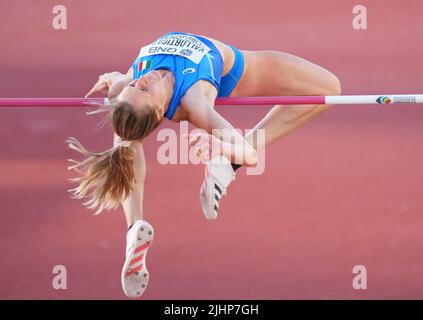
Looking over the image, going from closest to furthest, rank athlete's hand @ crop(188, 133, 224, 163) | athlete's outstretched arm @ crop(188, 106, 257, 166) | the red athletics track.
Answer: athlete's hand @ crop(188, 133, 224, 163)
athlete's outstretched arm @ crop(188, 106, 257, 166)
the red athletics track

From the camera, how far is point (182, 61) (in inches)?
112

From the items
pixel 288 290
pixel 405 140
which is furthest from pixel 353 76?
pixel 288 290

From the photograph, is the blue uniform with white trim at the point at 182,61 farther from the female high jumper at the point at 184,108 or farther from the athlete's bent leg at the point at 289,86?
Result: the athlete's bent leg at the point at 289,86

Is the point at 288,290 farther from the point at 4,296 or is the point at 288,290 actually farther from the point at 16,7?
the point at 16,7

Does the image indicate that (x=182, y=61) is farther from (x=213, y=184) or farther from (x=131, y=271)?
(x=131, y=271)

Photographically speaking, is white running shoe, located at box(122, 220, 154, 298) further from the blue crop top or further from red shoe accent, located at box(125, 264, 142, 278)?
the blue crop top

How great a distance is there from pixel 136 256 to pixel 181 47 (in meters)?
0.70

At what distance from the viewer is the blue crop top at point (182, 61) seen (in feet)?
9.23

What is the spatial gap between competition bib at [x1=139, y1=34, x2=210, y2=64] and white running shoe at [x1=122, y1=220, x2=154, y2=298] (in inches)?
22.1

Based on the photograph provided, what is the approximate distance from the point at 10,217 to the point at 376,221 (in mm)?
1665

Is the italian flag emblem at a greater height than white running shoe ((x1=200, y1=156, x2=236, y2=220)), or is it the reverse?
the italian flag emblem

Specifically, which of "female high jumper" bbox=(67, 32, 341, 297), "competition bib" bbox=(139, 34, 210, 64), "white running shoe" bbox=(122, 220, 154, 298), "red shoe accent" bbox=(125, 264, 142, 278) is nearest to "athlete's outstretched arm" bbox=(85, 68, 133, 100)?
"female high jumper" bbox=(67, 32, 341, 297)

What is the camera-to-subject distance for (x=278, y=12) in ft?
13.6

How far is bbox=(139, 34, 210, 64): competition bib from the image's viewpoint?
2869 mm
